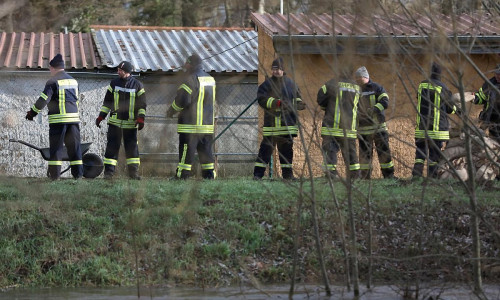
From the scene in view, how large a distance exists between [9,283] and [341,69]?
4430mm

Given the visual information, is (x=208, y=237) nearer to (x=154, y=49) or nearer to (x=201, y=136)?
(x=201, y=136)

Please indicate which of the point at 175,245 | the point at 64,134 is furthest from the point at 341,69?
the point at 64,134

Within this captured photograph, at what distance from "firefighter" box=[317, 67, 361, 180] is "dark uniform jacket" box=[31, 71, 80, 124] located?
3952 mm

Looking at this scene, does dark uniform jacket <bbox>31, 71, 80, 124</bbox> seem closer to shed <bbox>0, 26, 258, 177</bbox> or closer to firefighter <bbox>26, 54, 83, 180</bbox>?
firefighter <bbox>26, 54, 83, 180</bbox>

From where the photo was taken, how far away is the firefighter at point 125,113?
490 inches

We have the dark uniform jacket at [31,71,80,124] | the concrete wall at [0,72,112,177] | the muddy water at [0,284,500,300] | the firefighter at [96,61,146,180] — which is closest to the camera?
the muddy water at [0,284,500,300]

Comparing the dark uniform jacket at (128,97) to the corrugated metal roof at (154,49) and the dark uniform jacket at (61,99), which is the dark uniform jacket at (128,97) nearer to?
the dark uniform jacket at (61,99)

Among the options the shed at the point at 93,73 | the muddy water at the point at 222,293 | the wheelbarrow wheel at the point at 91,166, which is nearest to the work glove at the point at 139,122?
the shed at the point at 93,73

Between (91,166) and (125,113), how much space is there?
2.27 metres

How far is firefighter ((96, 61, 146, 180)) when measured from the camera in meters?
12.5

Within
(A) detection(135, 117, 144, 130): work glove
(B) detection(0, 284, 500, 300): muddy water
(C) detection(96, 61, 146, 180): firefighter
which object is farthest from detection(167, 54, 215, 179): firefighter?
(B) detection(0, 284, 500, 300): muddy water

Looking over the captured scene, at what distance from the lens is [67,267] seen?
323 inches

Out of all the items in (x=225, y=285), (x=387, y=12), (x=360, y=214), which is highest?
(x=387, y=12)

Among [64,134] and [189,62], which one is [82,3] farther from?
[64,134]
